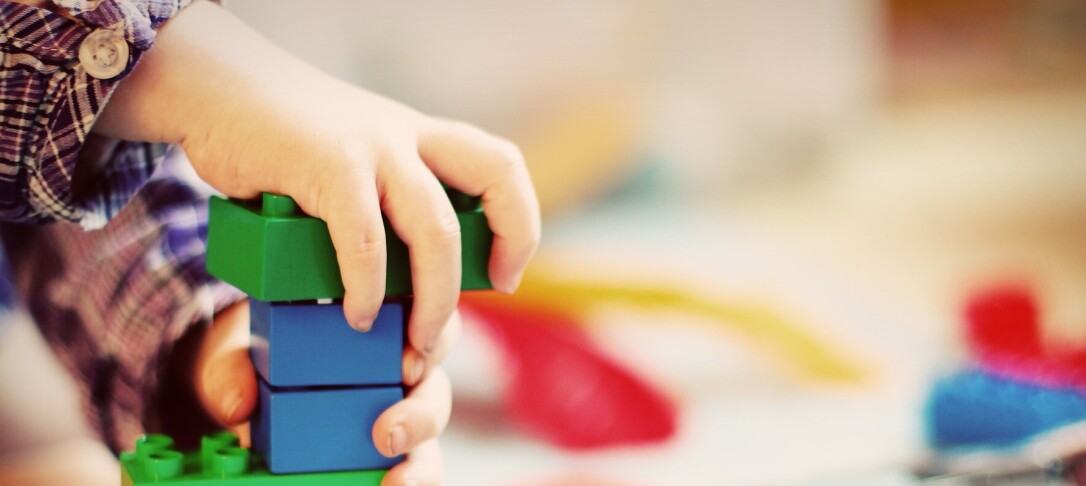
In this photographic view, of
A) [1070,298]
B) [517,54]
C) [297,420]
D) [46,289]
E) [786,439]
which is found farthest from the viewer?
[1070,298]

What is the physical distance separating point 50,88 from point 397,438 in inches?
9.3

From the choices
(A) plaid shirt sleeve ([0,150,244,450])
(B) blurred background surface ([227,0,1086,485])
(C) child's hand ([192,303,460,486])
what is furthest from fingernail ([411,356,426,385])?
(B) blurred background surface ([227,0,1086,485])

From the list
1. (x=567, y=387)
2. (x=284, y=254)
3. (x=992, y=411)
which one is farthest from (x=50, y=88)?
(x=992, y=411)

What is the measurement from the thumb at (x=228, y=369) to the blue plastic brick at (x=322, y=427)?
0.02 meters

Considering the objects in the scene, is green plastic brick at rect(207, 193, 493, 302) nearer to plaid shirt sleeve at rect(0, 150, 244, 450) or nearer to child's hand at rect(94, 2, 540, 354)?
child's hand at rect(94, 2, 540, 354)

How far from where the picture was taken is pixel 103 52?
50cm

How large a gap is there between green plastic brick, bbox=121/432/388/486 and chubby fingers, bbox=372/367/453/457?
0.8 inches

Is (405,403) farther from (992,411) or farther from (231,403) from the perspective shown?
(992,411)

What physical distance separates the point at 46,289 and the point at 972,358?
126cm

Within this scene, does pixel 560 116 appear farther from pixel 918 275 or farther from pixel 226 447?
pixel 226 447

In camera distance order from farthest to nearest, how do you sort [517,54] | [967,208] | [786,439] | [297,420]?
[967,208]
[786,439]
[517,54]
[297,420]

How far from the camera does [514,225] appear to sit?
539 mm

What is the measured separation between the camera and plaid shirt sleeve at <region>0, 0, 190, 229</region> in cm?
50

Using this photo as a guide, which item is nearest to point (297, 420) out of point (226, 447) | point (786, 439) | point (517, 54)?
point (226, 447)
